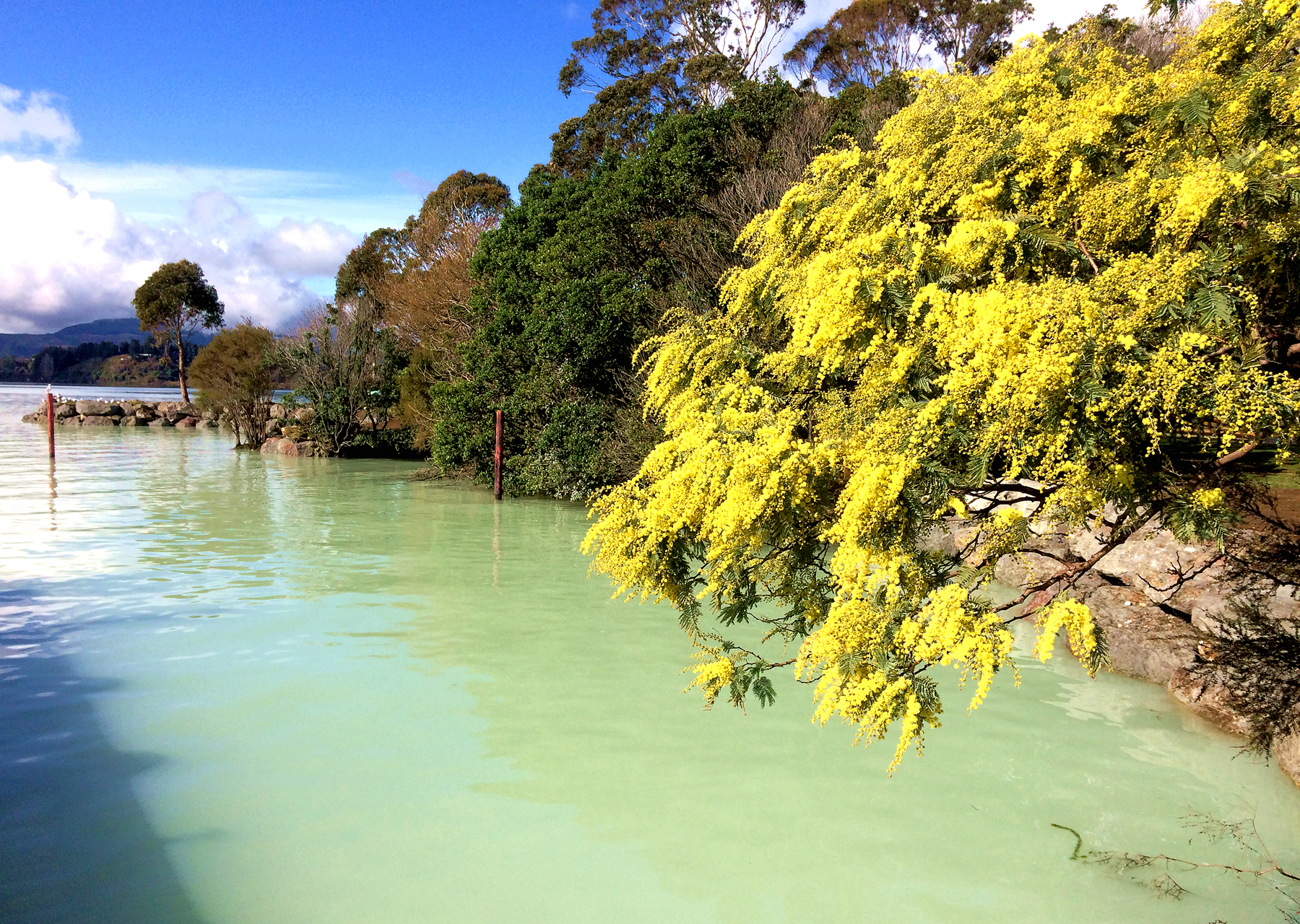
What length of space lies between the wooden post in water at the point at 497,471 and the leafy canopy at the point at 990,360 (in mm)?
15862

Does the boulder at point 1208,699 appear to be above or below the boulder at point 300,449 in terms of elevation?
below

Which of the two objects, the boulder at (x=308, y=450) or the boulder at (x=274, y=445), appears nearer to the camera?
the boulder at (x=308, y=450)

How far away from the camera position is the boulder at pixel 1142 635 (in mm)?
8977

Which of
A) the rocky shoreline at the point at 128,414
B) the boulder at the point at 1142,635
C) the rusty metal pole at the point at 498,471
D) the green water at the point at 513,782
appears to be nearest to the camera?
the green water at the point at 513,782

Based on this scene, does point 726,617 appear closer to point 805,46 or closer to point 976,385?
point 976,385

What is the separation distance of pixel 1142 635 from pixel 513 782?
6.54 m

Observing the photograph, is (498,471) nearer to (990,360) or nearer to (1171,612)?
(1171,612)

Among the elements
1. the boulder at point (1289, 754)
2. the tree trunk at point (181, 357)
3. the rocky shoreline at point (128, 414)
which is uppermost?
the tree trunk at point (181, 357)

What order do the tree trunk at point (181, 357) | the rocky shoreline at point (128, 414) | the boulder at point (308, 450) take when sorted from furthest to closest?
1. the tree trunk at point (181, 357)
2. the rocky shoreline at point (128, 414)
3. the boulder at point (308, 450)

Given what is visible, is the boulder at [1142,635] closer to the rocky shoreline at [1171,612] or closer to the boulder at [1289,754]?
the rocky shoreline at [1171,612]

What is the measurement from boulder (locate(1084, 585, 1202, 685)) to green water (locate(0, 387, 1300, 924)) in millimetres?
299

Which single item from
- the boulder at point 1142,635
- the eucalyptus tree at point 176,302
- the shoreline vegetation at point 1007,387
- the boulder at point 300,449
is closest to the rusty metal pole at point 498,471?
the boulder at point 300,449

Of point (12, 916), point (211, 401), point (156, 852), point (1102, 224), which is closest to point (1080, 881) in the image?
point (1102, 224)

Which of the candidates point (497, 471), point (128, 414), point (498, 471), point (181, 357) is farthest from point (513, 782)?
point (181, 357)
